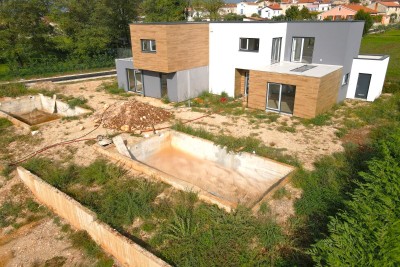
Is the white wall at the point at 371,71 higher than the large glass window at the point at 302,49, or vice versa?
the large glass window at the point at 302,49

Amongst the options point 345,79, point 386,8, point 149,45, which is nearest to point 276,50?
point 345,79

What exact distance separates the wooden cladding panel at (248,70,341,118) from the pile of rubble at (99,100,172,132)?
5.76m

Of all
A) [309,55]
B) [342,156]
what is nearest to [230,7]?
[309,55]

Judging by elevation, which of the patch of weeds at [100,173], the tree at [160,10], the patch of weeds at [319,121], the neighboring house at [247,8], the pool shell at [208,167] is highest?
the neighboring house at [247,8]

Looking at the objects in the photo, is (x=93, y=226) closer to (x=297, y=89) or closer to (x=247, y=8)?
(x=297, y=89)

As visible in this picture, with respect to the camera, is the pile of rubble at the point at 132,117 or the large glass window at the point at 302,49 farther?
the large glass window at the point at 302,49

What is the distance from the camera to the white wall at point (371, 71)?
19.7 meters

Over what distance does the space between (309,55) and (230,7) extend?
12813cm

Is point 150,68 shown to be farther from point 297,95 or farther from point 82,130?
point 297,95

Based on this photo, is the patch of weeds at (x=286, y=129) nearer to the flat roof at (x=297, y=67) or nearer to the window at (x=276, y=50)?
the flat roof at (x=297, y=67)

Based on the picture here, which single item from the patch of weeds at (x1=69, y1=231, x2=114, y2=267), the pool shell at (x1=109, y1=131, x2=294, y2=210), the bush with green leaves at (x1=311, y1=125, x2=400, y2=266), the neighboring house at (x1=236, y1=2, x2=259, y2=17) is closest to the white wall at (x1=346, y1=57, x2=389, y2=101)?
the pool shell at (x1=109, y1=131, x2=294, y2=210)

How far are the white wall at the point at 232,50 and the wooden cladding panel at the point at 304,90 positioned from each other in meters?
2.13

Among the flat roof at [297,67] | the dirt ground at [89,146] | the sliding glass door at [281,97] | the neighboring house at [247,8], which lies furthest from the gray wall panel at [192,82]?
the neighboring house at [247,8]

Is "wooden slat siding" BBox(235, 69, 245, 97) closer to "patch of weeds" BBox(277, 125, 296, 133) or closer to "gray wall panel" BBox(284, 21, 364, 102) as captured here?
"gray wall panel" BBox(284, 21, 364, 102)
